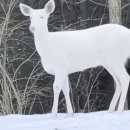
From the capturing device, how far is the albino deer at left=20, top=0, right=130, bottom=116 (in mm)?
6074

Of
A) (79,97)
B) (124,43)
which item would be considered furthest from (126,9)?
(124,43)

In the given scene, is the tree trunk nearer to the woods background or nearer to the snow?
the woods background

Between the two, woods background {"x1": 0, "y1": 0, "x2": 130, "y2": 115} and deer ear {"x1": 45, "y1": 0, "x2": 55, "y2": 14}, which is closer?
deer ear {"x1": 45, "y1": 0, "x2": 55, "y2": 14}

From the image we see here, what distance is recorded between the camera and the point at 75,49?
6.17 metres

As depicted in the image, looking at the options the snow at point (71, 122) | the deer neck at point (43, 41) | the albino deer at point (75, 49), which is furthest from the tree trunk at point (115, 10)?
the deer neck at point (43, 41)

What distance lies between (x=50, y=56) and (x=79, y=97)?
6.69 metres

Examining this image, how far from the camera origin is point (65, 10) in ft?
42.1

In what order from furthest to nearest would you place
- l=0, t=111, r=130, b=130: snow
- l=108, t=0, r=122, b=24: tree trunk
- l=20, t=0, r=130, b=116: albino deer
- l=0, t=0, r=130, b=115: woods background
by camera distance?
l=0, t=0, r=130, b=115: woods background → l=108, t=0, r=122, b=24: tree trunk → l=20, t=0, r=130, b=116: albino deer → l=0, t=111, r=130, b=130: snow

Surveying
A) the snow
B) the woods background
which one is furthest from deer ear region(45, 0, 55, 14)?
the woods background

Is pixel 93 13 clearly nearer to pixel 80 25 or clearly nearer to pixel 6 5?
pixel 80 25

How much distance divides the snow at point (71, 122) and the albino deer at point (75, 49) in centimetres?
21

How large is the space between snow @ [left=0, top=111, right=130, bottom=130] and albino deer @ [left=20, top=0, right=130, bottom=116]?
0.21 m

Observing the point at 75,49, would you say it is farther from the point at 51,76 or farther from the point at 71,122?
the point at 51,76

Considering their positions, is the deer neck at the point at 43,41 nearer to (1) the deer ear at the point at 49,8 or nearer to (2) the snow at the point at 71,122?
(1) the deer ear at the point at 49,8
